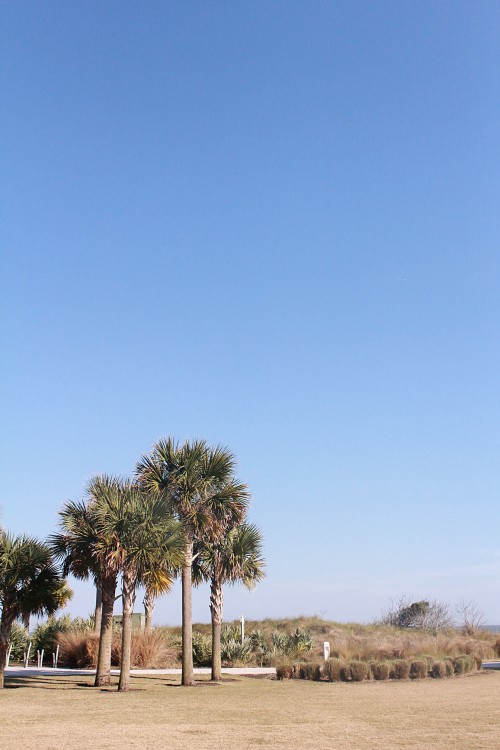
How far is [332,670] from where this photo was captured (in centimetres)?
2588

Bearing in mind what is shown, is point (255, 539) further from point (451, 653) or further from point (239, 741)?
point (239, 741)

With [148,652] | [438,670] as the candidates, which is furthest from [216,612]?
[438,670]

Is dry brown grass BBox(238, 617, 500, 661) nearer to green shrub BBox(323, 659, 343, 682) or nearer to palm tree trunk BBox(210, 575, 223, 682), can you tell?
green shrub BBox(323, 659, 343, 682)

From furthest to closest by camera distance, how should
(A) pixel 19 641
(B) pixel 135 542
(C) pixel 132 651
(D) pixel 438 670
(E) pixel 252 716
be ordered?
(A) pixel 19 641 < (C) pixel 132 651 < (D) pixel 438 670 < (B) pixel 135 542 < (E) pixel 252 716

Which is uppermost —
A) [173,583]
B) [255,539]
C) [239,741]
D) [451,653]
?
[255,539]

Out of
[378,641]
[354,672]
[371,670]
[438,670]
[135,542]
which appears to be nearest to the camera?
[135,542]

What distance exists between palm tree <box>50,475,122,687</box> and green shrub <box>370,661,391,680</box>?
29.4 feet

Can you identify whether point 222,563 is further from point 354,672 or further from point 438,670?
point 438,670

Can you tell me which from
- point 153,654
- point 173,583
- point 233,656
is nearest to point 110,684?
point 173,583

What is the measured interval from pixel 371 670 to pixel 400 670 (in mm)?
1001

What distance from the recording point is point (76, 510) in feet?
77.0

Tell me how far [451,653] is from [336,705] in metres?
16.3

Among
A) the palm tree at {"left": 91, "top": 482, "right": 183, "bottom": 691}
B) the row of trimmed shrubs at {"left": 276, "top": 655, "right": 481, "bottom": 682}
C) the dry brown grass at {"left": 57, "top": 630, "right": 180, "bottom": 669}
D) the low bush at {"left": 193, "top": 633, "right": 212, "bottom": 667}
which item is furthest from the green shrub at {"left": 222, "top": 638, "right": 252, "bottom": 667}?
the palm tree at {"left": 91, "top": 482, "right": 183, "bottom": 691}

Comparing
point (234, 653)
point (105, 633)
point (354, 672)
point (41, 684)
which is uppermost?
point (105, 633)
